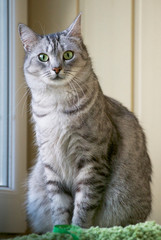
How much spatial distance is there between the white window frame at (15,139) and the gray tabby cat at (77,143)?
1.21 ft

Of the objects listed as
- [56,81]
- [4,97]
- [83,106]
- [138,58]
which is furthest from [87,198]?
[138,58]

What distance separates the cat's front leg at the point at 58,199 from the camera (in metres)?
1.79

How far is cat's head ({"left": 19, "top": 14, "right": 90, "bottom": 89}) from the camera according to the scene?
5.52 ft

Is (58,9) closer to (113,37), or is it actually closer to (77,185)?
(113,37)

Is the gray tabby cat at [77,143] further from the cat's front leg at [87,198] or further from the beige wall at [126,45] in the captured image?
the beige wall at [126,45]

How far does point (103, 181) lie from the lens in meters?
1.72

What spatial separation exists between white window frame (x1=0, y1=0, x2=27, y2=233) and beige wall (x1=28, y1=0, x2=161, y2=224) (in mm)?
132

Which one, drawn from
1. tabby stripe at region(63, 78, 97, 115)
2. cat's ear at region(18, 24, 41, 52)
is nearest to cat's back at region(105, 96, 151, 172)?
tabby stripe at region(63, 78, 97, 115)

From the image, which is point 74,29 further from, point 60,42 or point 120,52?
point 120,52

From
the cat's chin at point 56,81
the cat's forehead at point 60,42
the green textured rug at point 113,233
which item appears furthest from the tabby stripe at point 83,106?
the green textured rug at point 113,233

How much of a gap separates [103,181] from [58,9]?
109 cm

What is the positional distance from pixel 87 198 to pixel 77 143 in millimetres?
215

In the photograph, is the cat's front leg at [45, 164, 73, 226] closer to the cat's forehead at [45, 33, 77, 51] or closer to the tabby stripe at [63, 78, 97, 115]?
the tabby stripe at [63, 78, 97, 115]

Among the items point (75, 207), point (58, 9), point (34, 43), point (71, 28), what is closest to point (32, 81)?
point (34, 43)
